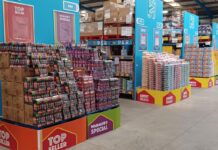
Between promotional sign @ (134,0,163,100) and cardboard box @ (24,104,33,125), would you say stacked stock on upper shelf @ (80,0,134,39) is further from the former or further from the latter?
cardboard box @ (24,104,33,125)

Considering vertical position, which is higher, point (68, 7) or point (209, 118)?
point (68, 7)

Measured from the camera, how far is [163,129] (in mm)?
4344

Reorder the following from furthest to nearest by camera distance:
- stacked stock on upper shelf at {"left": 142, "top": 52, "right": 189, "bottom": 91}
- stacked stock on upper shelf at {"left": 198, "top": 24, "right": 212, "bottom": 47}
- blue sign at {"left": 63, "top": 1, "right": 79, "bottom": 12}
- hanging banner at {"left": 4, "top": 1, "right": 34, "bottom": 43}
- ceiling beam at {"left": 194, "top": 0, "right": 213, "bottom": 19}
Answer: ceiling beam at {"left": 194, "top": 0, "right": 213, "bottom": 19} → stacked stock on upper shelf at {"left": 198, "top": 24, "right": 212, "bottom": 47} → stacked stock on upper shelf at {"left": 142, "top": 52, "right": 189, "bottom": 91} → blue sign at {"left": 63, "top": 1, "right": 79, "bottom": 12} → hanging banner at {"left": 4, "top": 1, "right": 34, "bottom": 43}

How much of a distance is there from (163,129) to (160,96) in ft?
6.40

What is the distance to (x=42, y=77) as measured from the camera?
324 cm

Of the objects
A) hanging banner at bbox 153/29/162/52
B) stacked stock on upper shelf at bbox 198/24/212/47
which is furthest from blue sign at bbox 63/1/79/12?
stacked stock on upper shelf at bbox 198/24/212/47

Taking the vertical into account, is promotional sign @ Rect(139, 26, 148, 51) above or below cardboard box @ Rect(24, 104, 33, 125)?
above

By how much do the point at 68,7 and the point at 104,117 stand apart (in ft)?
7.80

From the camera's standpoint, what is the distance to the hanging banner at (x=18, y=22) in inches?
148

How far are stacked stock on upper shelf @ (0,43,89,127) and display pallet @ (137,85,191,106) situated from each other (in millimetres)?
3073

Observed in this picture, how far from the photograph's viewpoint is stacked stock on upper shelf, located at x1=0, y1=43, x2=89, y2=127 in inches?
124

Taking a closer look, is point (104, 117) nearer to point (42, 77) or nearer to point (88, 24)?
point (42, 77)

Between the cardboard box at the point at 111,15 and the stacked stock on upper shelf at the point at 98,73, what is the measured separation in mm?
2800

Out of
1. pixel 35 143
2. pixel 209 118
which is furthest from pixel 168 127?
pixel 35 143
